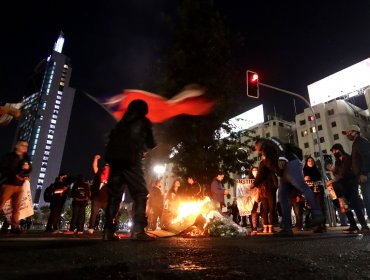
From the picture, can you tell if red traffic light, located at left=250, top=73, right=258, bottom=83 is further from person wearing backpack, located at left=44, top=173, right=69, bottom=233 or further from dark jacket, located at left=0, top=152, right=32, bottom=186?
dark jacket, located at left=0, top=152, right=32, bottom=186

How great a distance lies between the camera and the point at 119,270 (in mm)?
1733

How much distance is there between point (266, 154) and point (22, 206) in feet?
19.7

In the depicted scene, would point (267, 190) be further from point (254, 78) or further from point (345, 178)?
point (254, 78)

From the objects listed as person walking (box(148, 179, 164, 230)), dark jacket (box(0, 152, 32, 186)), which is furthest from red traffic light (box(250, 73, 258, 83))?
dark jacket (box(0, 152, 32, 186))

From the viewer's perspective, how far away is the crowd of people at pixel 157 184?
4223 millimetres

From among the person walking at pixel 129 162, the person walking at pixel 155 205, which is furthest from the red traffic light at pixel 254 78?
the person walking at pixel 129 162

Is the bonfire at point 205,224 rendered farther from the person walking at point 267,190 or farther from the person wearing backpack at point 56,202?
the person wearing backpack at point 56,202

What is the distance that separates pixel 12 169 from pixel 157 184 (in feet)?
20.2

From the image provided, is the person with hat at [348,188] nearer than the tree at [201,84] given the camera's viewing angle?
Yes

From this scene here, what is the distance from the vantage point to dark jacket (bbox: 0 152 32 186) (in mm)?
6930

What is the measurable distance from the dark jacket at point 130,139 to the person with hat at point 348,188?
481 cm

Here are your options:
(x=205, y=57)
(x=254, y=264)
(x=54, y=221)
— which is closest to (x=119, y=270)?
(x=254, y=264)

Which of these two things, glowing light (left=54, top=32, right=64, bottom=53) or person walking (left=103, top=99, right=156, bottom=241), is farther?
glowing light (left=54, top=32, right=64, bottom=53)

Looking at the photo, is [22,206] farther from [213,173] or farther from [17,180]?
[213,173]
